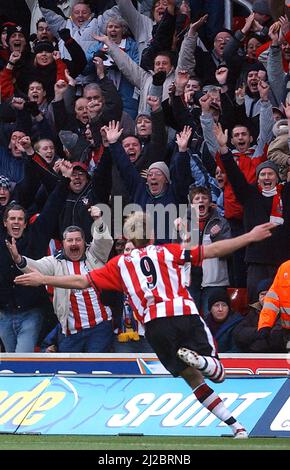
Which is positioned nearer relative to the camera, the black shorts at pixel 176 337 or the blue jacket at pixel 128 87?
the black shorts at pixel 176 337

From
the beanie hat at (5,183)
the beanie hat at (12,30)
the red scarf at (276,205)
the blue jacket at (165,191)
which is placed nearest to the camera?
the red scarf at (276,205)

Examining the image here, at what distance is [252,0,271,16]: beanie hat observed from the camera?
1118 centimetres

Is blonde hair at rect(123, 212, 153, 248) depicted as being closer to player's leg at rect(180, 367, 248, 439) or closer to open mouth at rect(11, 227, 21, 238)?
player's leg at rect(180, 367, 248, 439)

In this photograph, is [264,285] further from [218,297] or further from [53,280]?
[53,280]

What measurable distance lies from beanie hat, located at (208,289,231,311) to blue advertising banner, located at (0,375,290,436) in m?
1.07

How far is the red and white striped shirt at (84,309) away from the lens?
35.0 ft

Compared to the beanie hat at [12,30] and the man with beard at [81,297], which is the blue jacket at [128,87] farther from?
the man with beard at [81,297]

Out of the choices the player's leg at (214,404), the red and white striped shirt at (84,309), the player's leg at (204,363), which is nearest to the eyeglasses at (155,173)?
the red and white striped shirt at (84,309)

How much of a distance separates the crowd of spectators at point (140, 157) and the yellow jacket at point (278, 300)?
0.45 meters

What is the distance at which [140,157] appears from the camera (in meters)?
10.9

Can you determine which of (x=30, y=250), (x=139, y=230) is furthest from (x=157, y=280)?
(x=30, y=250)

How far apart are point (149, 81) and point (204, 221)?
1809mm

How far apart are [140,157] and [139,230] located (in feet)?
6.59
